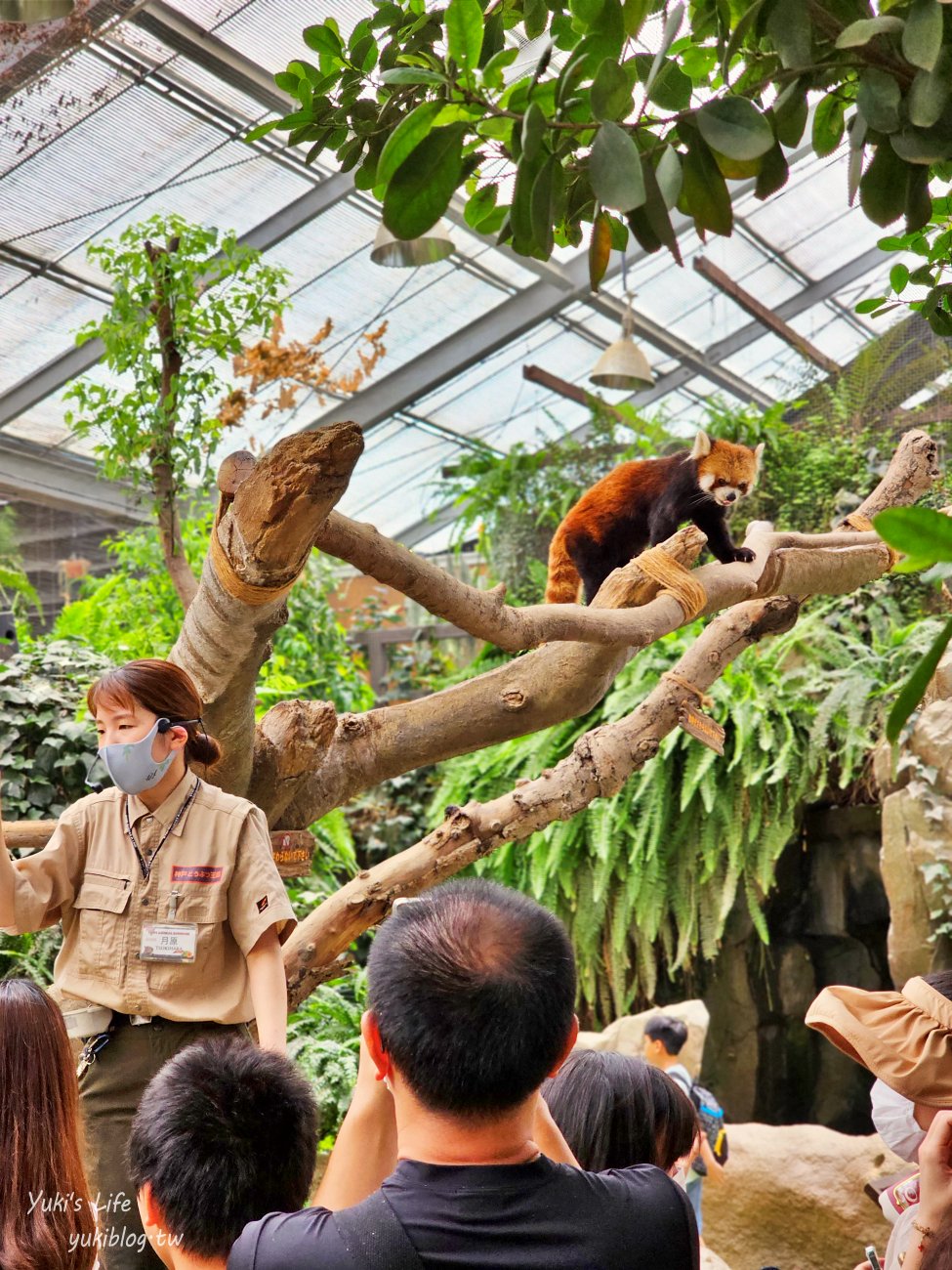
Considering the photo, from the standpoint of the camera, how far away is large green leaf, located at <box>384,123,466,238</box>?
91 cm

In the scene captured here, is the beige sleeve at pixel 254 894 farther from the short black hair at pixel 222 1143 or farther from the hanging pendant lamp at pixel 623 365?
the hanging pendant lamp at pixel 623 365

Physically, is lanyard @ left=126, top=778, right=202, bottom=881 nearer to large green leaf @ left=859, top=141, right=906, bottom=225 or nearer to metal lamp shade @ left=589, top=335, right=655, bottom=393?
large green leaf @ left=859, top=141, right=906, bottom=225

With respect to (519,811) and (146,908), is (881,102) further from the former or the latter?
(519,811)

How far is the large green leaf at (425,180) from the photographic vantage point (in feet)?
2.99

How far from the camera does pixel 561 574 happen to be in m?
3.11

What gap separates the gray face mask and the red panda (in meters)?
→ 1.45

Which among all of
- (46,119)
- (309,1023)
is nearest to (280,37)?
(46,119)

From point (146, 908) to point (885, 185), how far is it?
4.52 ft

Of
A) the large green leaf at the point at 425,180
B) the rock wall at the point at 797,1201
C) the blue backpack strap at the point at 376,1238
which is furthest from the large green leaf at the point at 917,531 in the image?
the rock wall at the point at 797,1201

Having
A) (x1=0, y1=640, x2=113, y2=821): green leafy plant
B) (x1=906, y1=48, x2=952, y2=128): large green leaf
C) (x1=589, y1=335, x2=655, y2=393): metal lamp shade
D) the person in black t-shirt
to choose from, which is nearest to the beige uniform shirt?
the person in black t-shirt

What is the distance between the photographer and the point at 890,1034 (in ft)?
5.10

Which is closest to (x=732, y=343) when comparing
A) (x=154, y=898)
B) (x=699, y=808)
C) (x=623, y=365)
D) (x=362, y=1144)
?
(x=623, y=365)

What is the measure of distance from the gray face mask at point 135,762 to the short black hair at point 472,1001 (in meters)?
0.83

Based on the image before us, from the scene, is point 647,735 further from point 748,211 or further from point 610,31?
point 748,211
